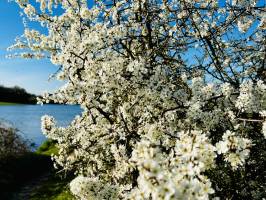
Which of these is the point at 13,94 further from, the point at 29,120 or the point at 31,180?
the point at 31,180

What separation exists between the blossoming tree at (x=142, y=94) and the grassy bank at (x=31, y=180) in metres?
5.90

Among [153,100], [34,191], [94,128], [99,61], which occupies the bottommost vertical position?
[34,191]

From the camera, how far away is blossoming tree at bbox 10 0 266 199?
5867 millimetres

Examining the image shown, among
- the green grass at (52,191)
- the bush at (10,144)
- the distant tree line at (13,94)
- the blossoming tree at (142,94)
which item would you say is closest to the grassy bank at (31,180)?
the green grass at (52,191)

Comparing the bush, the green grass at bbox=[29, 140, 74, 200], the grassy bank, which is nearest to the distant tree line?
the bush

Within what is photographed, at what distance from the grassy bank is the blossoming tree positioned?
590cm

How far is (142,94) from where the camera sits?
21.7ft

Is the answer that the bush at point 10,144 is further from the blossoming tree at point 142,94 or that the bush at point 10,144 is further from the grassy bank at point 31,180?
the blossoming tree at point 142,94

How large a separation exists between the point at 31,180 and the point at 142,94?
39.0 feet

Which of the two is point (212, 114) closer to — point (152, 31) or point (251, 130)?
point (251, 130)

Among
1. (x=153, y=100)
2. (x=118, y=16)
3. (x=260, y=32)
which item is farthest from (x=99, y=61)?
(x=260, y=32)

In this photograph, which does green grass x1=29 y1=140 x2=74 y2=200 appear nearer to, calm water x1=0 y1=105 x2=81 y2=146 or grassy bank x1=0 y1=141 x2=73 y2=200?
grassy bank x1=0 y1=141 x2=73 y2=200

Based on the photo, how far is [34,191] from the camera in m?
15.5

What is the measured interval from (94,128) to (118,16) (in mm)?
2144
